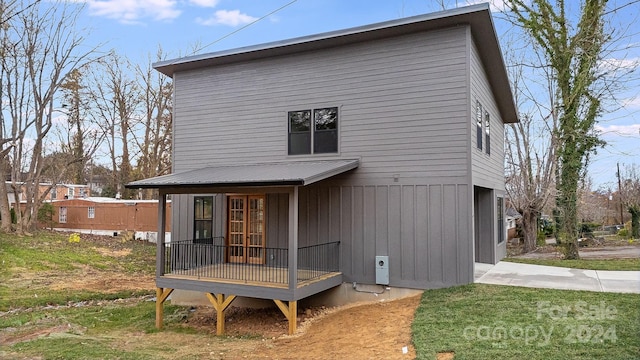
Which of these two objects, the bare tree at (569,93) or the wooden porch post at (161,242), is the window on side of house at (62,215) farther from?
the bare tree at (569,93)

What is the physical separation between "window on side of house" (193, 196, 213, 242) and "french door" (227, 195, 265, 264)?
2.23 ft

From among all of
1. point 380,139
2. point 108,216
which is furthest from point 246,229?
point 108,216

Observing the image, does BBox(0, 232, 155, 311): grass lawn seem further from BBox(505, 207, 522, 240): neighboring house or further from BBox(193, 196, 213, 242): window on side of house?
BBox(505, 207, 522, 240): neighboring house

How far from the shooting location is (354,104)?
35.0 ft

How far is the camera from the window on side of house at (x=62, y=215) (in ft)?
95.0

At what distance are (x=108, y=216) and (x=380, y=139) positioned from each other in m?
22.6

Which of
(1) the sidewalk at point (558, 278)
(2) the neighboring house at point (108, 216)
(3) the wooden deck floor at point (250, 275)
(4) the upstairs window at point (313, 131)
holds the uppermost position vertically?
(4) the upstairs window at point (313, 131)

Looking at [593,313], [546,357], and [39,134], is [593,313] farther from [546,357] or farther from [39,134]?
[39,134]

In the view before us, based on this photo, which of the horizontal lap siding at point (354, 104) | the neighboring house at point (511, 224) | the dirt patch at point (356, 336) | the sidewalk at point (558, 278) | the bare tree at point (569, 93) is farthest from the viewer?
the neighboring house at point (511, 224)

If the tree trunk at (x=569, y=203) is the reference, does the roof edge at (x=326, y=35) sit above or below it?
above

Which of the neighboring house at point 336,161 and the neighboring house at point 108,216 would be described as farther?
the neighboring house at point 108,216

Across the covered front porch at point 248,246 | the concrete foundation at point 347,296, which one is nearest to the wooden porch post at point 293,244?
the covered front porch at point 248,246

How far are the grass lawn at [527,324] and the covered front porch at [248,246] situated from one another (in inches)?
105

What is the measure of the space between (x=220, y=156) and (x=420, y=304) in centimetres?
683
